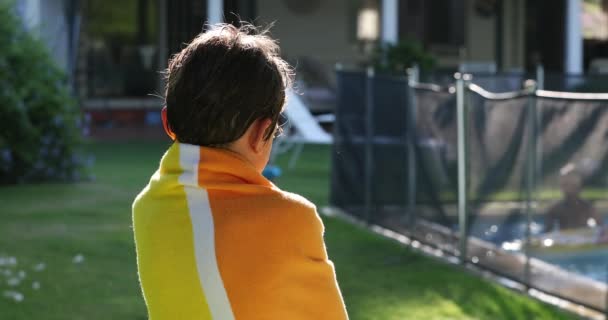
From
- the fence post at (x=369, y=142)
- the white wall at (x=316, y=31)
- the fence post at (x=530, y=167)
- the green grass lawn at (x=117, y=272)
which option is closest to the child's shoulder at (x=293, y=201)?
the green grass lawn at (x=117, y=272)

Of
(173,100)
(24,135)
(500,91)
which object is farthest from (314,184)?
(173,100)

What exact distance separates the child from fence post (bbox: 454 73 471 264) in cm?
554

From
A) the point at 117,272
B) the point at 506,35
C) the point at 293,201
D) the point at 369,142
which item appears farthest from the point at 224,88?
the point at 506,35

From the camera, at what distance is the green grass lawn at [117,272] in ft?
20.0

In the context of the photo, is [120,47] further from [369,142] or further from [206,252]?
[206,252]

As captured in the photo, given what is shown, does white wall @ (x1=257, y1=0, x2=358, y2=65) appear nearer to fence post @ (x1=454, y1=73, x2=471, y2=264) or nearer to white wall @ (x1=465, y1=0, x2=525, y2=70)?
white wall @ (x1=465, y1=0, x2=525, y2=70)

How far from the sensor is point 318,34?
22422mm

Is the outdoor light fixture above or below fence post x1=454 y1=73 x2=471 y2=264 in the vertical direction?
above

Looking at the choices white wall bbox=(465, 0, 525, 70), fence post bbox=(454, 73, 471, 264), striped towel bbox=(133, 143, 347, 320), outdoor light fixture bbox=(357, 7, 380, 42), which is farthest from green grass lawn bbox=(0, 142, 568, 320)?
white wall bbox=(465, 0, 525, 70)

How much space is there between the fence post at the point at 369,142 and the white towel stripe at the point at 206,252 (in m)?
7.16

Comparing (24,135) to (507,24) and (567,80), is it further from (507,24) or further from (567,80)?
(507,24)

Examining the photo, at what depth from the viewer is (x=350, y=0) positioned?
2281 cm

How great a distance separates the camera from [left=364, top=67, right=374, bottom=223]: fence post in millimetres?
8977

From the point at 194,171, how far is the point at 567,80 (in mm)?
11193
